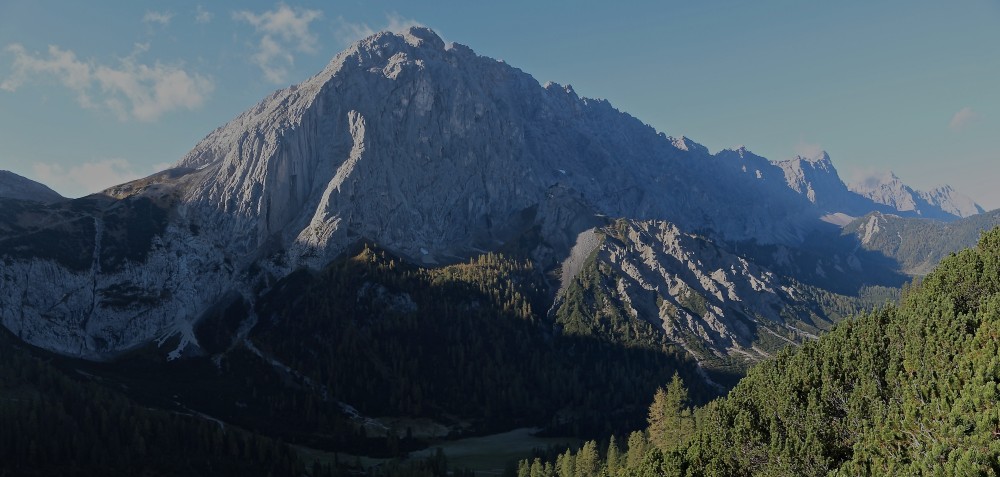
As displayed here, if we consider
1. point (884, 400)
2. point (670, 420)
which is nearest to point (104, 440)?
point (670, 420)

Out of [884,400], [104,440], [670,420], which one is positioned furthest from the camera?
[104,440]

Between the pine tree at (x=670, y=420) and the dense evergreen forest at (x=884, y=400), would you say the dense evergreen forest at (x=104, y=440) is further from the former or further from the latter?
the dense evergreen forest at (x=884, y=400)

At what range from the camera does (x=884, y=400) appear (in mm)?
48750

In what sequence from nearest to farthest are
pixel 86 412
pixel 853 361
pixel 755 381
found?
pixel 853 361 < pixel 755 381 < pixel 86 412

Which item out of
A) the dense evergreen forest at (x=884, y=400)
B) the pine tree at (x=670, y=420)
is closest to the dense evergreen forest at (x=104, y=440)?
the pine tree at (x=670, y=420)

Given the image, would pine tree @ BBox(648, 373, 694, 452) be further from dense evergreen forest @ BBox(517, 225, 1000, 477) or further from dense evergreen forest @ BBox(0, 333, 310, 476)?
dense evergreen forest @ BBox(0, 333, 310, 476)

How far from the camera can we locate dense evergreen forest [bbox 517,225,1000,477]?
36.3 meters

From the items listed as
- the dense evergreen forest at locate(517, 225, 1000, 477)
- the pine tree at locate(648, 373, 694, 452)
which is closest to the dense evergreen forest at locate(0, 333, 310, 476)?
the pine tree at locate(648, 373, 694, 452)

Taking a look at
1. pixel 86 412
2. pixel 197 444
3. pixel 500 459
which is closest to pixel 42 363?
pixel 86 412

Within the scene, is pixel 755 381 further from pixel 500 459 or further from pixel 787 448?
pixel 500 459

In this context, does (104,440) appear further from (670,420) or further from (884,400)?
(884,400)

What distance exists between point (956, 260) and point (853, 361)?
2118 cm

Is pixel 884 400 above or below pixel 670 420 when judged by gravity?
above

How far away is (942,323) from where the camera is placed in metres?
49.2
